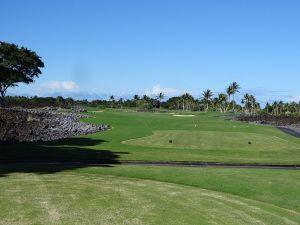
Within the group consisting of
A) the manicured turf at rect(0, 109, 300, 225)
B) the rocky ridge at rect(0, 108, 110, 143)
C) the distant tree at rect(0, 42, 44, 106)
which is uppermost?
the distant tree at rect(0, 42, 44, 106)

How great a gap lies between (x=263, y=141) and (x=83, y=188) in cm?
4312

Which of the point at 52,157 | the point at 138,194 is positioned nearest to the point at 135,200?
the point at 138,194

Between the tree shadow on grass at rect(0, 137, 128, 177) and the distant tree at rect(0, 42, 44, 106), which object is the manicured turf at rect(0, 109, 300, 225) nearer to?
the tree shadow on grass at rect(0, 137, 128, 177)

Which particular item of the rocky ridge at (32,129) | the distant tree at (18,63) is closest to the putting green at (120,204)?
the rocky ridge at (32,129)

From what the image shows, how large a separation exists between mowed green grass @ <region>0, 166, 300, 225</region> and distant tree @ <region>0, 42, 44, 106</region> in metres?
67.2

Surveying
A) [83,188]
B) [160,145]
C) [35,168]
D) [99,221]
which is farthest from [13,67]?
[99,221]

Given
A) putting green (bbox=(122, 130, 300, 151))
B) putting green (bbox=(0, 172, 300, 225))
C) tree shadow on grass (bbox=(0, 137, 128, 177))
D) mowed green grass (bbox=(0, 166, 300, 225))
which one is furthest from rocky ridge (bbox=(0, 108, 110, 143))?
putting green (bbox=(0, 172, 300, 225))

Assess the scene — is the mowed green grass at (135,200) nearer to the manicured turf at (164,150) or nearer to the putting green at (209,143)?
the manicured turf at (164,150)

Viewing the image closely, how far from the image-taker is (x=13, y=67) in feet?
307

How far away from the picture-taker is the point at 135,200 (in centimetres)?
1911

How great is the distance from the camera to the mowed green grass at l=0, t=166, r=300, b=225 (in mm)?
16047

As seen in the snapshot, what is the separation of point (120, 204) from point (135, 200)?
1.14 m

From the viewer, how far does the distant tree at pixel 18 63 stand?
9038cm

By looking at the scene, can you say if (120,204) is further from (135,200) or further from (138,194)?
(138,194)
